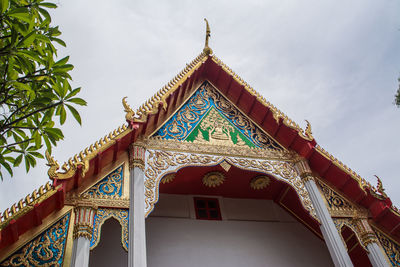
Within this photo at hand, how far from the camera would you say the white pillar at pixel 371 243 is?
6.44 metres

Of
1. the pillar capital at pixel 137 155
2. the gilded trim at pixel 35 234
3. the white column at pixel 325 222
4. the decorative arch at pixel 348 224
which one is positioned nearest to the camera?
the gilded trim at pixel 35 234

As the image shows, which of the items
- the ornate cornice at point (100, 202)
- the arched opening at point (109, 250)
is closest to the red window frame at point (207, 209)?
the arched opening at point (109, 250)

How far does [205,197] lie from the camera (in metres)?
8.43

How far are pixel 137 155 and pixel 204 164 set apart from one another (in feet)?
4.17

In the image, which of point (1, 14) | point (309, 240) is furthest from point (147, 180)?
point (309, 240)

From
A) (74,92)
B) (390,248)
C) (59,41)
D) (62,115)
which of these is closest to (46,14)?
(59,41)

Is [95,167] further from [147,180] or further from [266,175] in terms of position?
[266,175]

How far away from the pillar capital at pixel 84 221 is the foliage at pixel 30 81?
1.84m

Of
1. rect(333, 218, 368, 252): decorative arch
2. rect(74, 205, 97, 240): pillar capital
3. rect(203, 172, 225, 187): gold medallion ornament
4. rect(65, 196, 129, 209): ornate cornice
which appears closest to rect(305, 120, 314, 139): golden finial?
rect(333, 218, 368, 252): decorative arch

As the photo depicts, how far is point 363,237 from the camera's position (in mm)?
6750

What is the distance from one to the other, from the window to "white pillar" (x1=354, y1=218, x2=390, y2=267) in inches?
112

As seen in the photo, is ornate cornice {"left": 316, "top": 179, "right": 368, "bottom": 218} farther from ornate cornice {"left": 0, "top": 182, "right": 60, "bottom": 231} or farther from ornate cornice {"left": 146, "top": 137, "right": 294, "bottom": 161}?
ornate cornice {"left": 0, "top": 182, "right": 60, "bottom": 231}

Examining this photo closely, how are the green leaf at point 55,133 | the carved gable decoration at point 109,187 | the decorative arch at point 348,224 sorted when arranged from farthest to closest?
the decorative arch at point 348,224 < the carved gable decoration at point 109,187 < the green leaf at point 55,133

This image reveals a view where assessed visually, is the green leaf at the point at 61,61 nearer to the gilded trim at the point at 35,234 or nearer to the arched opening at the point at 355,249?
the gilded trim at the point at 35,234
